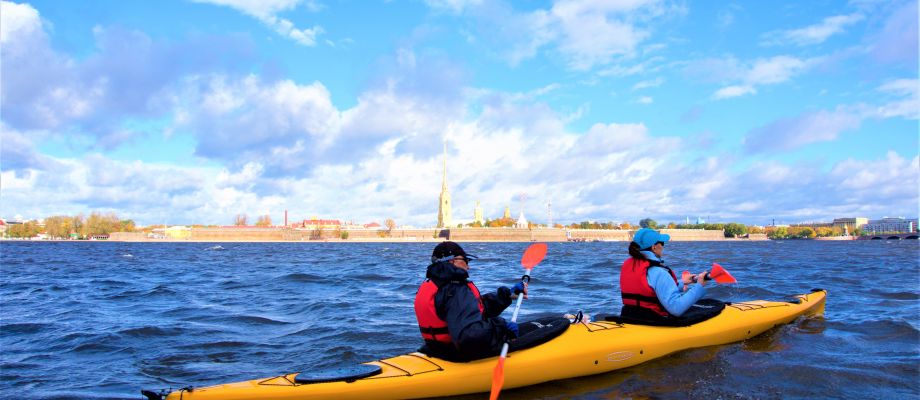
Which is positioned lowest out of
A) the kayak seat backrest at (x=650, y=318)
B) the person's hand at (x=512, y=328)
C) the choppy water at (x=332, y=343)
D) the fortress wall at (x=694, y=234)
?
the fortress wall at (x=694, y=234)

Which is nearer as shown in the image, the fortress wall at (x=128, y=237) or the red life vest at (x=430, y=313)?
the red life vest at (x=430, y=313)

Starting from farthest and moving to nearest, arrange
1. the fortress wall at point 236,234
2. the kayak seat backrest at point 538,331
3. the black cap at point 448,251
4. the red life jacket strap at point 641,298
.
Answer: the fortress wall at point 236,234 → the red life jacket strap at point 641,298 → the kayak seat backrest at point 538,331 → the black cap at point 448,251

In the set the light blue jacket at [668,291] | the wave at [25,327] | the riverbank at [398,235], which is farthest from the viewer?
the riverbank at [398,235]

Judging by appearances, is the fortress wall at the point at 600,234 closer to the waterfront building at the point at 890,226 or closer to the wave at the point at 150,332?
the waterfront building at the point at 890,226

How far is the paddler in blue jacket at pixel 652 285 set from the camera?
6.45 m

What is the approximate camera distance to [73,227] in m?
130

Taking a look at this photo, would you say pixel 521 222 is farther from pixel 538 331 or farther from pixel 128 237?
pixel 538 331

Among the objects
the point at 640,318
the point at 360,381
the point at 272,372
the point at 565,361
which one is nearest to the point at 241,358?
the point at 272,372

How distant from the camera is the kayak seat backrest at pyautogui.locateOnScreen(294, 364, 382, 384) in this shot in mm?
4910

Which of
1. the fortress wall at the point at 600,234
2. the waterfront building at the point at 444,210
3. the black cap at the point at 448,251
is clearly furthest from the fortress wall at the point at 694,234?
the black cap at the point at 448,251

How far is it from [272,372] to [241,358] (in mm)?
891

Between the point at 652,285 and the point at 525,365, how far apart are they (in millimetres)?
1968

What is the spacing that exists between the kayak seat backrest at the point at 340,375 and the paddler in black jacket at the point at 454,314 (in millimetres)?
623

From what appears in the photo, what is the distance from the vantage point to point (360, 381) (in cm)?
495
